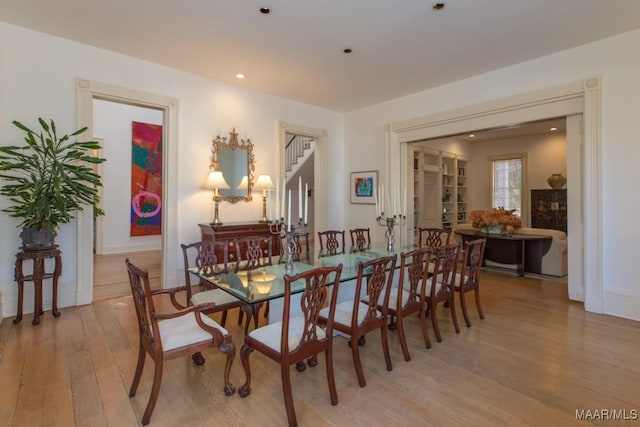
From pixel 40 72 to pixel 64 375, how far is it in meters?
3.10

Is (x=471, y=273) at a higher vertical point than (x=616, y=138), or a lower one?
lower

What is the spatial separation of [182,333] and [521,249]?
5.11 meters

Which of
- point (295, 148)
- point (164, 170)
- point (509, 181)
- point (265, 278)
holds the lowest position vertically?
point (265, 278)

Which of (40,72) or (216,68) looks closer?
(40,72)

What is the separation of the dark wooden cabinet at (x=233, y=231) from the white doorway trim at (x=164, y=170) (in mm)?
439

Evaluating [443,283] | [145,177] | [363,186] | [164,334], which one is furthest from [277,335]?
[145,177]

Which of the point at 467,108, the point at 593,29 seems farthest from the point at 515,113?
the point at 593,29

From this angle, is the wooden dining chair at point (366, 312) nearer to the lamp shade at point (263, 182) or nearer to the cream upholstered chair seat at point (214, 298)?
the cream upholstered chair seat at point (214, 298)

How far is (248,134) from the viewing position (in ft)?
Result: 16.8

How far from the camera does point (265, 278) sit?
2537 millimetres

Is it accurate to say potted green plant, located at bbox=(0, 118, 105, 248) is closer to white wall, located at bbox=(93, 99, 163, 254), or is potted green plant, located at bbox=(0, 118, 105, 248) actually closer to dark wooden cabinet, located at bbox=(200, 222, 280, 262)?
dark wooden cabinet, located at bbox=(200, 222, 280, 262)

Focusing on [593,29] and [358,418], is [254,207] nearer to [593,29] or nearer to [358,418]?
[358,418]

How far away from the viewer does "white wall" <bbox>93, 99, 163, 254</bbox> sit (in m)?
6.91

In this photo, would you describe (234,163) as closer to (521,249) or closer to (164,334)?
(164,334)
